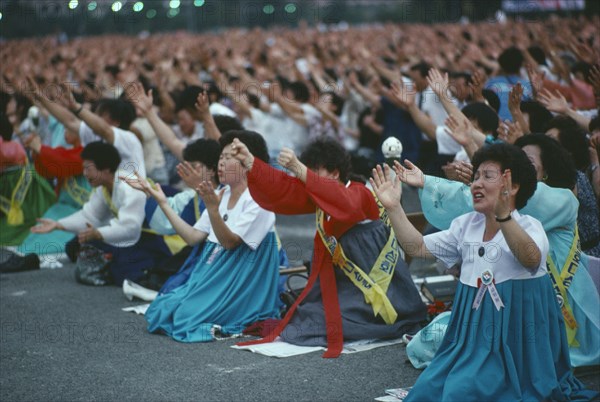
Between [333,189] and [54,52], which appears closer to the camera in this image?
[333,189]

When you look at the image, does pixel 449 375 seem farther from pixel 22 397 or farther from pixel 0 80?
pixel 0 80

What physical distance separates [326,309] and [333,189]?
0.86 meters

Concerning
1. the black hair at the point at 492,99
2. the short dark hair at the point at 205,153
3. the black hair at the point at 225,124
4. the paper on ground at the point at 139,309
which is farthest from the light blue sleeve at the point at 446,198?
the black hair at the point at 492,99

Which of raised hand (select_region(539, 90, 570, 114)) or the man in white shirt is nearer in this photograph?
raised hand (select_region(539, 90, 570, 114))

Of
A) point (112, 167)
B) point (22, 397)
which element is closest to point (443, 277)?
point (112, 167)

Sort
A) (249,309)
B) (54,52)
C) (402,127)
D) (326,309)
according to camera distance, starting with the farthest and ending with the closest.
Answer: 1. (54,52)
2. (402,127)
3. (249,309)
4. (326,309)

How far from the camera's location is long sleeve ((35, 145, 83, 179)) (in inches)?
282

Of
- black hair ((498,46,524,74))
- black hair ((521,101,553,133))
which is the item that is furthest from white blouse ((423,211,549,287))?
black hair ((498,46,524,74))

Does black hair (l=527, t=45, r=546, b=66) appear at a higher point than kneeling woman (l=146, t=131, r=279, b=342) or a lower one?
higher

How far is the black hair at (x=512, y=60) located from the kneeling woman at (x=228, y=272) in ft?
11.7

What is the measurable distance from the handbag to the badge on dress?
138 inches

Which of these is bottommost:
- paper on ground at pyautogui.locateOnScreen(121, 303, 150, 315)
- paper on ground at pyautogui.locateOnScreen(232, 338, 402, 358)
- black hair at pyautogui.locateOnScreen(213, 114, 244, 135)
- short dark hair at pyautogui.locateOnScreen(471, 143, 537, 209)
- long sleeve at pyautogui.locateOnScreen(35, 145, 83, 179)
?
paper on ground at pyautogui.locateOnScreen(121, 303, 150, 315)

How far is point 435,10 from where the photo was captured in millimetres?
24438

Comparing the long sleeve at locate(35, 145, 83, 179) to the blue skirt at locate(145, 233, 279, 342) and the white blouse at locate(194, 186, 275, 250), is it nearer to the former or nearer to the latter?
the blue skirt at locate(145, 233, 279, 342)
